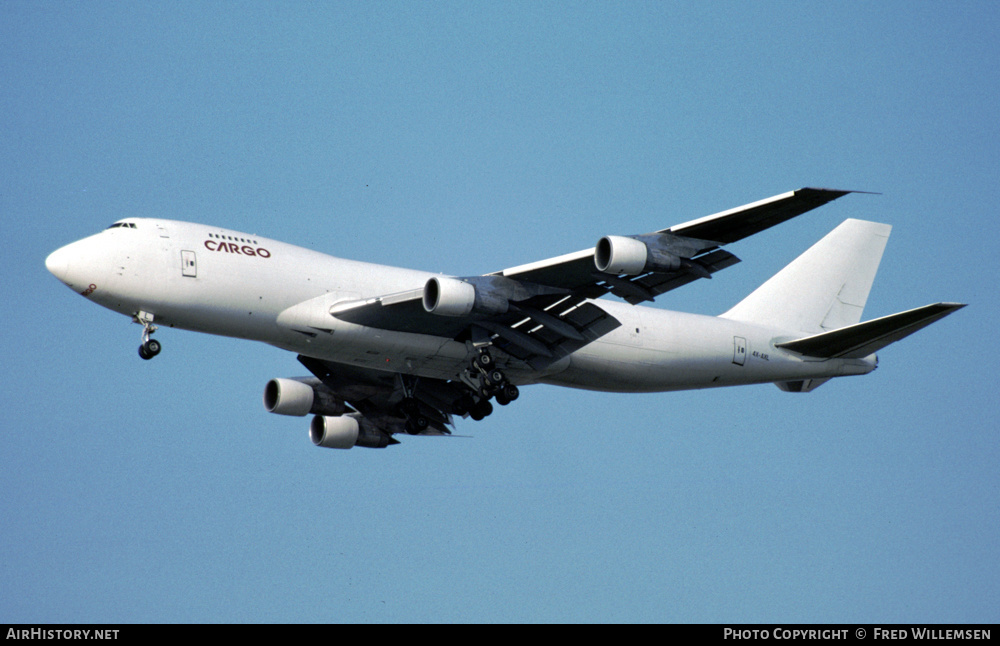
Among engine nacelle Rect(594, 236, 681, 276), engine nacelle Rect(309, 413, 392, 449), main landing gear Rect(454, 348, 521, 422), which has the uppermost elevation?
engine nacelle Rect(594, 236, 681, 276)

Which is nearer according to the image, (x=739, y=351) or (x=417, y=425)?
(x=739, y=351)

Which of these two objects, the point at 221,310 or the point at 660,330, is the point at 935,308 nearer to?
the point at 660,330

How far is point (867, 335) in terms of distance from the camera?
37250mm

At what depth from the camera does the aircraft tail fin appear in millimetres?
41281

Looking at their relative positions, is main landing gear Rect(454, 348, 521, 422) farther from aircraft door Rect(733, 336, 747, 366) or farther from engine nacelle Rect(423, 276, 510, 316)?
aircraft door Rect(733, 336, 747, 366)

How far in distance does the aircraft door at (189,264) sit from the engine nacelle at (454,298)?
6.07m

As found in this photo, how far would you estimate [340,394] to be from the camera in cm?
3997

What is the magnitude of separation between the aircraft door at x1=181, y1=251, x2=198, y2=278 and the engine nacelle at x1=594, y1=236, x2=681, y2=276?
34.5ft

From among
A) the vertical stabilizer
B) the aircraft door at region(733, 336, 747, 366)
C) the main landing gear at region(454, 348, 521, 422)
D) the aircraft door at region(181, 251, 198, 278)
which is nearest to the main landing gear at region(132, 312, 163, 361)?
the aircraft door at region(181, 251, 198, 278)

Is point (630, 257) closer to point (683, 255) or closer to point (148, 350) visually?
point (683, 255)

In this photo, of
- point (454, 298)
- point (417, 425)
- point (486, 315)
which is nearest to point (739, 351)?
point (486, 315)

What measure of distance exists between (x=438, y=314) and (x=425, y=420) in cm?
845

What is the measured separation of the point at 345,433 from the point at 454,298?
10257mm
